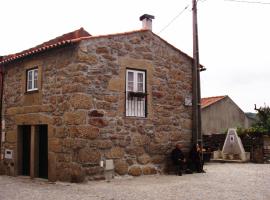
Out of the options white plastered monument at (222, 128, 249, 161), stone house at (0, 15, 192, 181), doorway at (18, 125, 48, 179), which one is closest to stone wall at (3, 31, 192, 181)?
stone house at (0, 15, 192, 181)

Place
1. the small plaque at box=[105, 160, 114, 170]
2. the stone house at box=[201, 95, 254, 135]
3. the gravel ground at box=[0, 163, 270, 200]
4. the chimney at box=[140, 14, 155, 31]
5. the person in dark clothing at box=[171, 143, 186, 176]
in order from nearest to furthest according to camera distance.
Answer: the gravel ground at box=[0, 163, 270, 200] < the small plaque at box=[105, 160, 114, 170] < the person in dark clothing at box=[171, 143, 186, 176] < the chimney at box=[140, 14, 155, 31] < the stone house at box=[201, 95, 254, 135]

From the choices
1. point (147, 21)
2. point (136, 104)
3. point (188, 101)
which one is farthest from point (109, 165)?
point (147, 21)

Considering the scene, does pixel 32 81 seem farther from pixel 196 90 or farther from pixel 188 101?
pixel 196 90

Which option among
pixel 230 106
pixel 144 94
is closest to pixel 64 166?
pixel 144 94

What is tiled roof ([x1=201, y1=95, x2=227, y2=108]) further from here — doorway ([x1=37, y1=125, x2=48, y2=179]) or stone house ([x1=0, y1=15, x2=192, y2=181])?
doorway ([x1=37, y1=125, x2=48, y2=179])

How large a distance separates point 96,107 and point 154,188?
3.07m

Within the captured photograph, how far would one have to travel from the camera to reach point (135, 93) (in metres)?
11.3

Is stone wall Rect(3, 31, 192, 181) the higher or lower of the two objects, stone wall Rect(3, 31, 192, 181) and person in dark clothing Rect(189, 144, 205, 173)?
the higher

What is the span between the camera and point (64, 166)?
1032 cm

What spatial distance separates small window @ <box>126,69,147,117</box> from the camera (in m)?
11.3

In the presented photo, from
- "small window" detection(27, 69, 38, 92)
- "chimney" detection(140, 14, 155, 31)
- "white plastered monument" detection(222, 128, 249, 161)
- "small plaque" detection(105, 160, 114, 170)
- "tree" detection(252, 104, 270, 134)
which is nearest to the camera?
"small plaque" detection(105, 160, 114, 170)

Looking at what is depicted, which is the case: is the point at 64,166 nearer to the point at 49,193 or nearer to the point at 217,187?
the point at 49,193

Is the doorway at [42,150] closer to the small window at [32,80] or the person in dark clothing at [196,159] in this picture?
the small window at [32,80]

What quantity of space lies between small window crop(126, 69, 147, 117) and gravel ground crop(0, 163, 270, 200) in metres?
2.15
